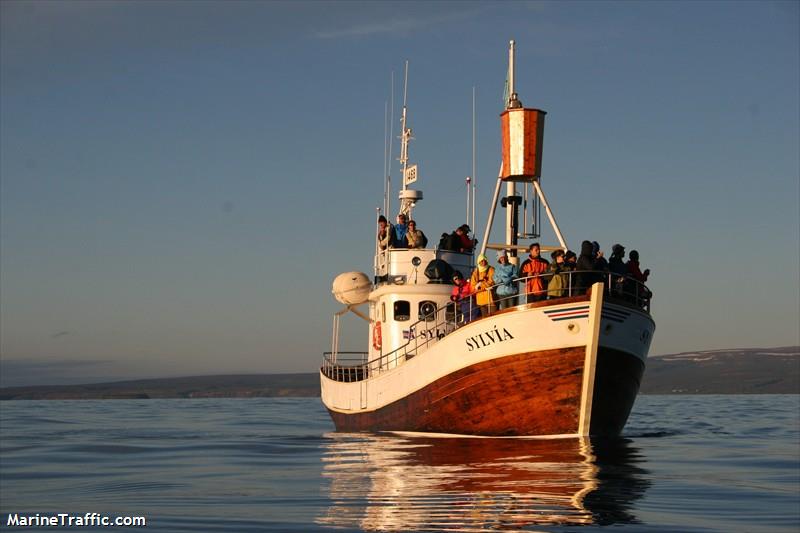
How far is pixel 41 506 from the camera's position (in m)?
17.6

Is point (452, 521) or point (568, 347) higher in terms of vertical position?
point (568, 347)

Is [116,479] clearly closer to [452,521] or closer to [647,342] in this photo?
[452,521]

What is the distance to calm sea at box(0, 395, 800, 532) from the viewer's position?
1472 cm

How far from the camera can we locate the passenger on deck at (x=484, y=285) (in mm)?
28344

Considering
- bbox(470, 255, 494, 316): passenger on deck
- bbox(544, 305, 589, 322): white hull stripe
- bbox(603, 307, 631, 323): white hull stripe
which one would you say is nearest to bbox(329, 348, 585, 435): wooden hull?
bbox(544, 305, 589, 322): white hull stripe

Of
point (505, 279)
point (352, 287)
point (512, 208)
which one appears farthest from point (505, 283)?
point (352, 287)

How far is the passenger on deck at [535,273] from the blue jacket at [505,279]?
1.70 ft

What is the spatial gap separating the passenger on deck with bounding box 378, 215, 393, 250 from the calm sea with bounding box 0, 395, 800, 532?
796 centimetres

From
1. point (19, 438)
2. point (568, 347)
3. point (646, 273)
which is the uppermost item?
point (646, 273)

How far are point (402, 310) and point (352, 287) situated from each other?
4.27 metres

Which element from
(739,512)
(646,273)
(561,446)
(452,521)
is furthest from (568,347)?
(452,521)

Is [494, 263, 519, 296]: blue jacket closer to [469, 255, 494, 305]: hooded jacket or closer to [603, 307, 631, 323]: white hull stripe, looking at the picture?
[469, 255, 494, 305]: hooded jacket

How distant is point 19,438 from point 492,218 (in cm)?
2103

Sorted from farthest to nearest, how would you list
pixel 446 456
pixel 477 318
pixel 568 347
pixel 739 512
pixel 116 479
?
pixel 477 318, pixel 568 347, pixel 446 456, pixel 116 479, pixel 739 512
